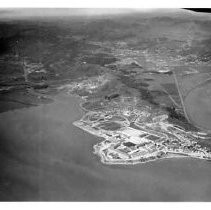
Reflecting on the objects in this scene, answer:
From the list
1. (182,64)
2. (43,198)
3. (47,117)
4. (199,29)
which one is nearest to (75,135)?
(47,117)

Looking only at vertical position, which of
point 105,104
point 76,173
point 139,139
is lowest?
point 76,173

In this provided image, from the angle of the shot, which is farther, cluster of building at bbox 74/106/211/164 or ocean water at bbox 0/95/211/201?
cluster of building at bbox 74/106/211/164

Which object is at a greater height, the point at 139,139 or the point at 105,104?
the point at 105,104

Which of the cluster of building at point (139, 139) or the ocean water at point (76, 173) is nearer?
the ocean water at point (76, 173)

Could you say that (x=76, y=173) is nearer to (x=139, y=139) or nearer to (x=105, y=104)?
(x=139, y=139)

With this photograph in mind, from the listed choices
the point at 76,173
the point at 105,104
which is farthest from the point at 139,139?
the point at 76,173
